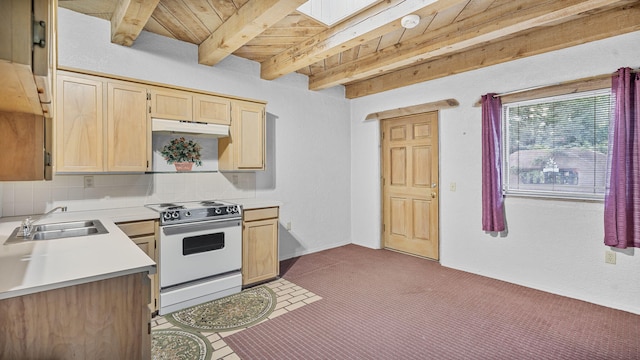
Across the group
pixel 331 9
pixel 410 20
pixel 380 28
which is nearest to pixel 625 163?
pixel 410 20

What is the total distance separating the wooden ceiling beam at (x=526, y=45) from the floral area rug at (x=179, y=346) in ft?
12.8

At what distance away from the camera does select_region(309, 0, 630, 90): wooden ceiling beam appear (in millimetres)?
2518

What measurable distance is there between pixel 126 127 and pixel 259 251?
5.79 ft

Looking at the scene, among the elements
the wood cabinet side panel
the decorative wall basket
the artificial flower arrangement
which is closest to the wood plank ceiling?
the artificial flower arrangement

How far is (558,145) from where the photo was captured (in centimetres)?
332

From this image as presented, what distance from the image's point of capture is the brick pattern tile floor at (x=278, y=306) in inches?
88.7

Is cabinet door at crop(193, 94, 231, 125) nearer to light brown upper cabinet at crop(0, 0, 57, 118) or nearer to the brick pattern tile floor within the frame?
the brick pattern tile floor

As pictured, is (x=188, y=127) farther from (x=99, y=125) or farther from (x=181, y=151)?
(x=99, y=125)

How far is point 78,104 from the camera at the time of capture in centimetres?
265

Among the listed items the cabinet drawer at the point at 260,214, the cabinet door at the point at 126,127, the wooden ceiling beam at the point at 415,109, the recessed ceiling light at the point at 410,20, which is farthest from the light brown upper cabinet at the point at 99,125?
the wooden ceiling beam at the point at 415,109

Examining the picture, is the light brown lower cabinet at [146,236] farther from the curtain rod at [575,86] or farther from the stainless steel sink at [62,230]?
the curtain rod at [575,86]

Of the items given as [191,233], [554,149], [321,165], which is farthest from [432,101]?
[191,233]

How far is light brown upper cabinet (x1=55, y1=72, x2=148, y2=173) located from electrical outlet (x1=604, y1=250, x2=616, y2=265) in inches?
173

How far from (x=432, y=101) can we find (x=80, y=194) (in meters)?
4.12
